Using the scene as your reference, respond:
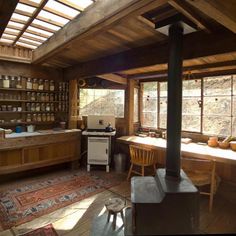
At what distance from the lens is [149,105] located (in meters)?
4.50

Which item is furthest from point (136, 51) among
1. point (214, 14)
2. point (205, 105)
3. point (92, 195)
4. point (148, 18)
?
point (92, 195)

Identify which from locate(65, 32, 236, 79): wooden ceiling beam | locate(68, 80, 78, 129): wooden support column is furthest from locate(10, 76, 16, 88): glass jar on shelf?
locate(65, 32, 236, 79): wooden ceiling beam

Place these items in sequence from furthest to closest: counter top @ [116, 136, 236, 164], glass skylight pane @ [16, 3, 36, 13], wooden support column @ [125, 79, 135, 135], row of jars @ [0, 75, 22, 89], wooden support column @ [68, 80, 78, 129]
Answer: wooden support column @ [68, 80, 78, 129] < wooden support column @ [125, 79, 135, 135] < row of jars @ [0, 75, 22, 89] < counter top @ [116, 136, 236, 164] < glass skylight pane @ [16, 3, 36, 13]

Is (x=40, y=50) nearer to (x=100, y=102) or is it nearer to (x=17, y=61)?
(x=17, y=61)

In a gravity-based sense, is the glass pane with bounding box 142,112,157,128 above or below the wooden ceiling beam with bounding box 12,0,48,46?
below

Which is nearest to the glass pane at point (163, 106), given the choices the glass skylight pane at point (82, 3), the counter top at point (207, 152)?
the counter top at point (207, 152)

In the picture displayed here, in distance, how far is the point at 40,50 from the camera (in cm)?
348

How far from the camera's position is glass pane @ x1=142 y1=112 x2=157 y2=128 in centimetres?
442

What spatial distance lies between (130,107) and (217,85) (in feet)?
5.81

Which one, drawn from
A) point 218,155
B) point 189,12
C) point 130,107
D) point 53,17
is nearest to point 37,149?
point 130,107

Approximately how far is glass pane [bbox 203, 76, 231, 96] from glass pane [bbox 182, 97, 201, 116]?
245 mm

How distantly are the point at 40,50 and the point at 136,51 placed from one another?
5.74 ft

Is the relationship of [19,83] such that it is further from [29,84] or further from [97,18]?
[97,18]

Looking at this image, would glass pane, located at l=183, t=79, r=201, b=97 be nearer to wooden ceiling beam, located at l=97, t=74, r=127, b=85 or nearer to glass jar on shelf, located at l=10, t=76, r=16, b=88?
wooden ceiling beam, located at l=97, t=74, r=127, b=85
